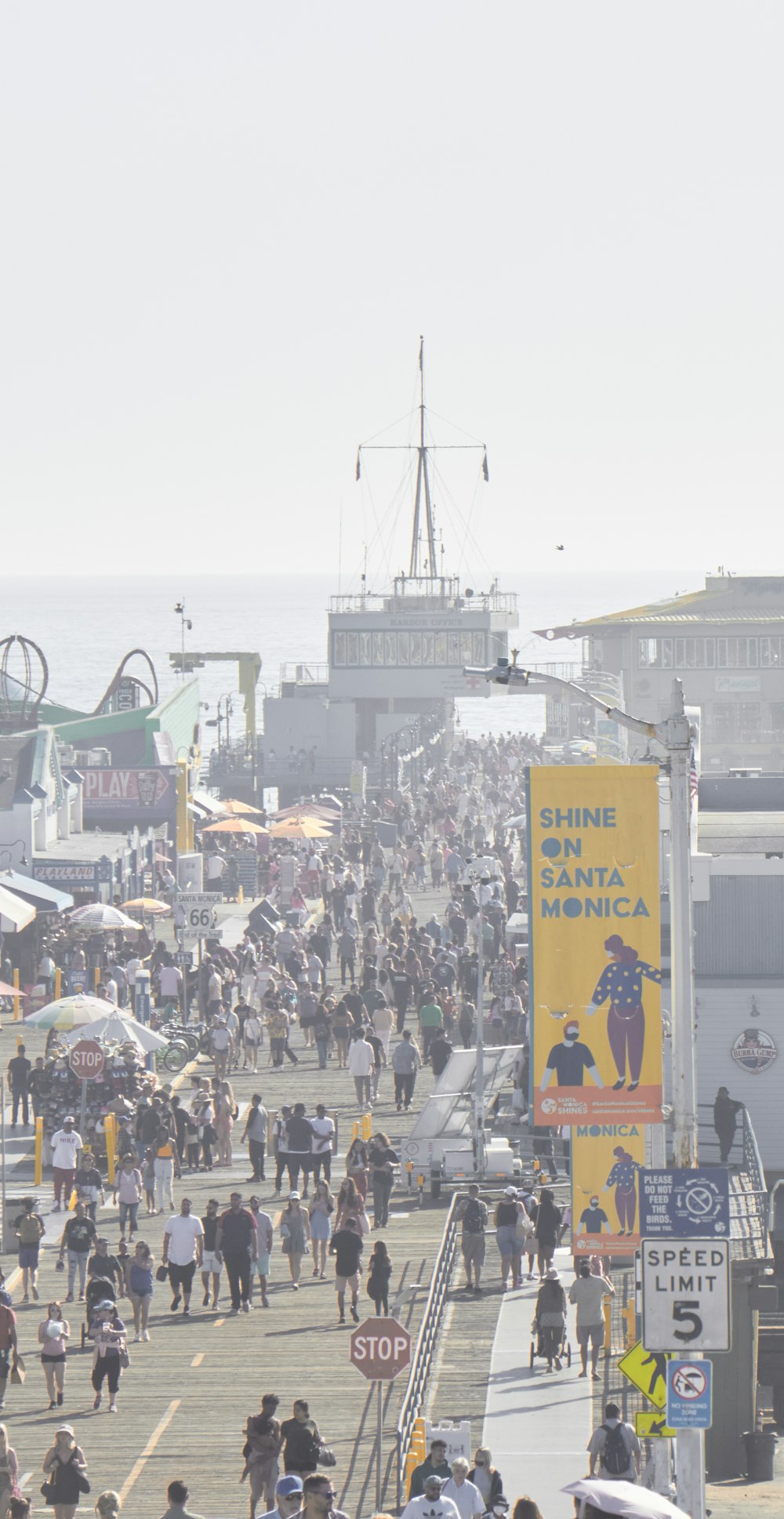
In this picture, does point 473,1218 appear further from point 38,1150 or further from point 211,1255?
point 38,1150

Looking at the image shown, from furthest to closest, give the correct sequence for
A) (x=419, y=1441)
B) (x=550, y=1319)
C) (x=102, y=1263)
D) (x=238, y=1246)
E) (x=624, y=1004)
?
1. (x=238, y=1246)
2. (x=102, y=1263)
3. (x=550, y=1319)
4. (x=624, y=1004)
5. (x=419, y=1441)

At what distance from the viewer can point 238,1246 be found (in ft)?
73.0

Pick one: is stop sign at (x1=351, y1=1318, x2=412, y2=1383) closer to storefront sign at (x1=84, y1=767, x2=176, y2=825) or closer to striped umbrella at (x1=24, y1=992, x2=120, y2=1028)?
striped umbrella at (x1=24, y1=992, x2=120, y2=1028)

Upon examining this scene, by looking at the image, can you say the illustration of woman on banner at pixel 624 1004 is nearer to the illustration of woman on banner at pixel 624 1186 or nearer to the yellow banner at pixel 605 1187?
the yellow banner at pixel 605 1187

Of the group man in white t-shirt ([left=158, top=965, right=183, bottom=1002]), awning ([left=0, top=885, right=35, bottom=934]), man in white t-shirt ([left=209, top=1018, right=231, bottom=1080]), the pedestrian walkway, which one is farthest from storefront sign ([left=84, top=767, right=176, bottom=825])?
the pedestrian walkway

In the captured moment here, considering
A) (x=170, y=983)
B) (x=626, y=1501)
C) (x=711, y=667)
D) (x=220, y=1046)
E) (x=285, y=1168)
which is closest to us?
(x=626, y=1501)

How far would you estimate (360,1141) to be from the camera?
26297 mm

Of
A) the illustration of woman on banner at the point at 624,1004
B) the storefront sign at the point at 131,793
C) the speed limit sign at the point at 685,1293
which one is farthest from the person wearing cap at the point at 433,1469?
the storefront sign at the point at 131,793

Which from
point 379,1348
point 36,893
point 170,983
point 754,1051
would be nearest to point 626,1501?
point 379,1348

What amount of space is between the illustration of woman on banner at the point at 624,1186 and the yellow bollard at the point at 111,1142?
9.99m

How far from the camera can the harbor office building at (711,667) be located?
92.9m

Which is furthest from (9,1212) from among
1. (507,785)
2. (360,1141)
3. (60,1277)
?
(507,785)

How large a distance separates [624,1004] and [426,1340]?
14.7 ft

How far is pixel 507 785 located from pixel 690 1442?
61.3m
